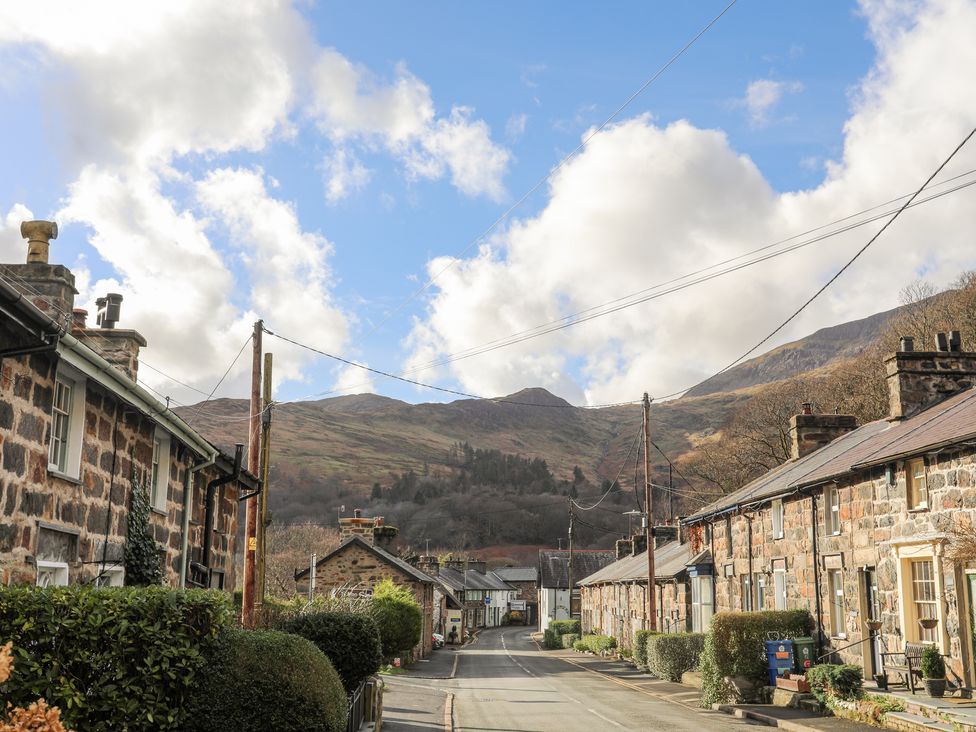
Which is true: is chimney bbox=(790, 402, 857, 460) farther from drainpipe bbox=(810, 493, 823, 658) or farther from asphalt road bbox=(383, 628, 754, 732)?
asphalt road bbox=(383, 628, 754, 732)

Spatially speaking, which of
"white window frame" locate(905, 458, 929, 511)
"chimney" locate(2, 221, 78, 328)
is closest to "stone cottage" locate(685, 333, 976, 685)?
"white window frame" locate(905, 458, 929, 511)

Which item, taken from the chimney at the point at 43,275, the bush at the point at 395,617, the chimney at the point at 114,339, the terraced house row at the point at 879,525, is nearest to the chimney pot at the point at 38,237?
the chimney at the point at 43,275

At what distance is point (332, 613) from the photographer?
53.4ft

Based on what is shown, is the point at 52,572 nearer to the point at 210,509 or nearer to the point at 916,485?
the point at 210,509

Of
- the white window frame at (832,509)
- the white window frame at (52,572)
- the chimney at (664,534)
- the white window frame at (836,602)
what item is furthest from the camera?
the chimney at (664,534)

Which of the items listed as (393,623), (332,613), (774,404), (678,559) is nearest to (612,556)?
(774,404)

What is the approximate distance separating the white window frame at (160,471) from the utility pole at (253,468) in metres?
4.18

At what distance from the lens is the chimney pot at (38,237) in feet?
45.6

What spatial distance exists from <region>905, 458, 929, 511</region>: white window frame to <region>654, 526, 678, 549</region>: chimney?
3401cm

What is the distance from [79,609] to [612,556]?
8872cm

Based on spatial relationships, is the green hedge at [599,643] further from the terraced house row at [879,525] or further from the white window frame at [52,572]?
the white window frame at [52,572]

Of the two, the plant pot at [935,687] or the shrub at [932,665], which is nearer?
the plant pot at [935,687]

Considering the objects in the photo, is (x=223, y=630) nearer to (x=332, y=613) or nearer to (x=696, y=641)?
(x=332, y=613)

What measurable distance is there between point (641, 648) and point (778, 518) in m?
16.1
